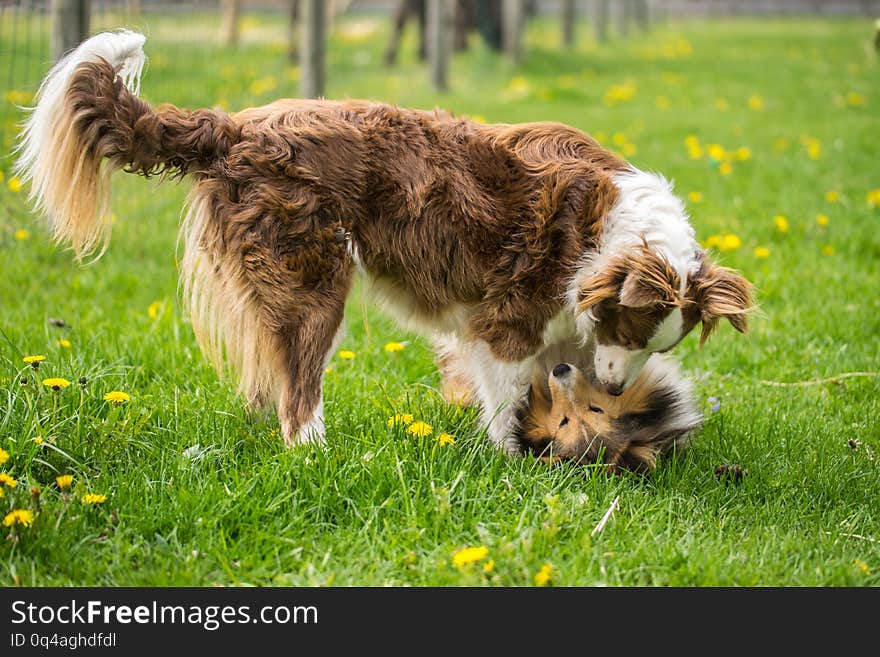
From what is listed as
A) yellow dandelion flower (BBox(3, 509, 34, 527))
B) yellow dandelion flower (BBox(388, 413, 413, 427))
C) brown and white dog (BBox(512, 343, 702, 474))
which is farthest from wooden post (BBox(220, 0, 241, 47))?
yellow dandelion flower (BBox(3, 509, 34, 527))

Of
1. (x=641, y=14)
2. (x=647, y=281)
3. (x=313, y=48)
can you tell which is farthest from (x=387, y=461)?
(x=641, y=14)

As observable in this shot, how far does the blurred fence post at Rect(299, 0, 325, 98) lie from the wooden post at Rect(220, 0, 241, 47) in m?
6.98

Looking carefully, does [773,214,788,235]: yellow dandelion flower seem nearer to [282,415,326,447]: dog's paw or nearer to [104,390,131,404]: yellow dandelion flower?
[282,415,326,447]: dog's paw

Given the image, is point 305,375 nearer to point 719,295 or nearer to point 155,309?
point 719,295

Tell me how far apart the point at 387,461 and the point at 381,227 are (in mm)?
893

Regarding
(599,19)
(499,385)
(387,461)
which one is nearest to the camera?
(387,461)

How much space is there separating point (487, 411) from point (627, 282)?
808mm

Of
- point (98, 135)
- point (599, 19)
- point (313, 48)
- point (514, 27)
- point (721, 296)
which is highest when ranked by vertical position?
point (599, 19)

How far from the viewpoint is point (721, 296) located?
145 inches

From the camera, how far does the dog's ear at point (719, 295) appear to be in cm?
366

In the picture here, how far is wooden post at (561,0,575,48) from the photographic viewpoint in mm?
16891

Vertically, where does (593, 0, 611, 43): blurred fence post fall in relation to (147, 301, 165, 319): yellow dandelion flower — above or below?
above

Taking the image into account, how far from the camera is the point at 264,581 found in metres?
2.82

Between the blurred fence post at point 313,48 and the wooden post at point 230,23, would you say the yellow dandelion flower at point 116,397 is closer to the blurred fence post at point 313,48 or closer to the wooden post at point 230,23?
the blurred fence post at point 313,48
